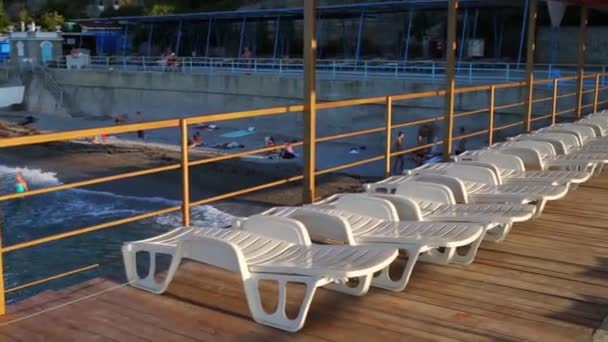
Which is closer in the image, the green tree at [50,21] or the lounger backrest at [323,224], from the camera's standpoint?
the lounger backrest at [323,224]

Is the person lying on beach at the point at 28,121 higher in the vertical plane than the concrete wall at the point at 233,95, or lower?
lower

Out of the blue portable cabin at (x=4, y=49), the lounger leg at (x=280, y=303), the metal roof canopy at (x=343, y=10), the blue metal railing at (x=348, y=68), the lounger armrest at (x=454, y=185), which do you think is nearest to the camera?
the lounger leg at (x=280, y=303)

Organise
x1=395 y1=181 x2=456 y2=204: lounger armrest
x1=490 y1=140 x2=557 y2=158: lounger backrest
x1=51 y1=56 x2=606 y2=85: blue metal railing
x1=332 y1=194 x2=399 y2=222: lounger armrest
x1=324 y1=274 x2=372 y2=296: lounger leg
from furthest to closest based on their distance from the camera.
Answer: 1. x1=51 y1=56 x2=606 y2=85: blue metal railing
2. x1=490 y1=140 x2=557 y2=158: lounger backrest
3. x1=395 y1=181 x2=456 y2=204: lounger armrest
4. x1=332 y1=194 x2=399 y2=222: lounger armrest
5. x1=324 y1=274 x2=372 y2=296: lounger leg

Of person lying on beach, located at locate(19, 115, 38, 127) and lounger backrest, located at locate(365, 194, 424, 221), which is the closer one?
lounger backrest, located at locate(365, 194, 424, 221)

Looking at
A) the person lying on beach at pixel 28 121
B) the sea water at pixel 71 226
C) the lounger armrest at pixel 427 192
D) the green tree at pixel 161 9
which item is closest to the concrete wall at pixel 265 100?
the person lying on beach at pixel 28 121

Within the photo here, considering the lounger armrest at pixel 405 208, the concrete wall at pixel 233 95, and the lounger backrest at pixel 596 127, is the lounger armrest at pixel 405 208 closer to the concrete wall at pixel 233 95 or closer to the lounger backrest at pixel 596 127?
the lounger backrest at pixel 596 127

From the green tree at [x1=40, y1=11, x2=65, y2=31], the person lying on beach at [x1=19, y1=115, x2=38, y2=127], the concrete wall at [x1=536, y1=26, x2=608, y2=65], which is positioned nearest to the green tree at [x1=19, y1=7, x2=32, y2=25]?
the green tree at [x1=40, y1=11, x2=65, y2=31]

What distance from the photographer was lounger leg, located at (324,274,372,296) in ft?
10.3

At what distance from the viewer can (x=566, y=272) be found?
3.55 m

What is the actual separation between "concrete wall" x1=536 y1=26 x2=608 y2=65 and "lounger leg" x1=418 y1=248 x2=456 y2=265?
23492 mm

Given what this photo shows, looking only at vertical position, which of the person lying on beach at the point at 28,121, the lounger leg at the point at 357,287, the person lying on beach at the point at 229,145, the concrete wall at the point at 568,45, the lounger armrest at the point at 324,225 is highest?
the concrete wall at the point at 568,45

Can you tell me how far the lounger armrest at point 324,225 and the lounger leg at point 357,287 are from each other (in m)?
0.22

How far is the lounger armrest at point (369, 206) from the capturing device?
3.75 meters

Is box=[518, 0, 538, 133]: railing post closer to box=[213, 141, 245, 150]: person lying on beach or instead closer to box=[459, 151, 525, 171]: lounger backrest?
box=[459, 151, 525, 171]: lounger backrest
